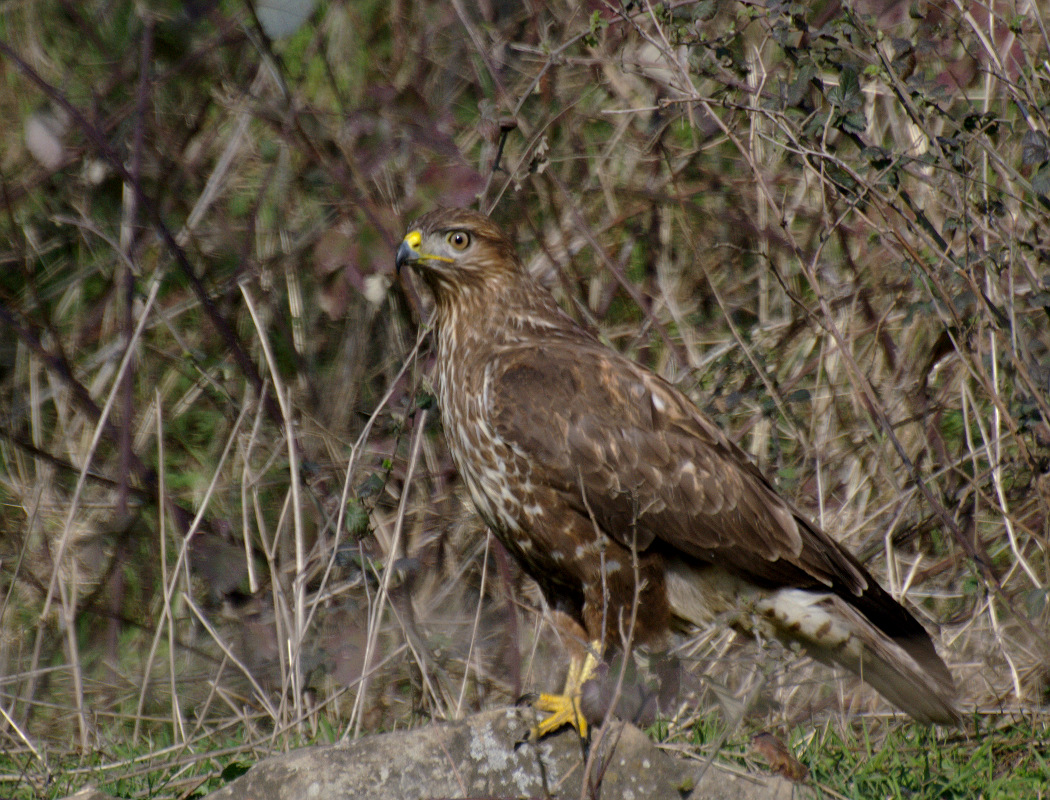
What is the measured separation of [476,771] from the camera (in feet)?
9.66

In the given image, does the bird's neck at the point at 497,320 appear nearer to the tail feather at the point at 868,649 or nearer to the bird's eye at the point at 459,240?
the bird's eye at the point at 459,240

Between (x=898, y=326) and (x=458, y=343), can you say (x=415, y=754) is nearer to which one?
(x=458, y=343)

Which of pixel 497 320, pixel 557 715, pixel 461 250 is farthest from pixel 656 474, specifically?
pixel 461 250

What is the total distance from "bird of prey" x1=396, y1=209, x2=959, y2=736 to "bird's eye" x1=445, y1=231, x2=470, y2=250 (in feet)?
1.17

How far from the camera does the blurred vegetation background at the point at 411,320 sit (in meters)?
3.82

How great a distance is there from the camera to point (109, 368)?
204 inches

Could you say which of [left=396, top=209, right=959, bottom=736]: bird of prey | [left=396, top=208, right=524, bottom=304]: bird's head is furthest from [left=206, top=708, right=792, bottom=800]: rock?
[left=396, top=208, right=524, bottom=304]: bird's head

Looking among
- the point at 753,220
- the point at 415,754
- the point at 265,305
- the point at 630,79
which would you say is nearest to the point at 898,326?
the point at 753,220

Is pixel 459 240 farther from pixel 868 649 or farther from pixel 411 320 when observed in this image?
pixel 868 649

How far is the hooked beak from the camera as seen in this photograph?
12.7 ft

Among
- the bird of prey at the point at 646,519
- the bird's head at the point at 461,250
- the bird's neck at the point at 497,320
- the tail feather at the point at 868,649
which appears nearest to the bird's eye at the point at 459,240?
the bird's head at the point at 461,250

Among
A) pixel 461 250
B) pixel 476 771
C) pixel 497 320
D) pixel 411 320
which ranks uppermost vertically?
pixel 461 250

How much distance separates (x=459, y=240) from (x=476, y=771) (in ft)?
5.68

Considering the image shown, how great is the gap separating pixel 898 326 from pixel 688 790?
9.52 feet
